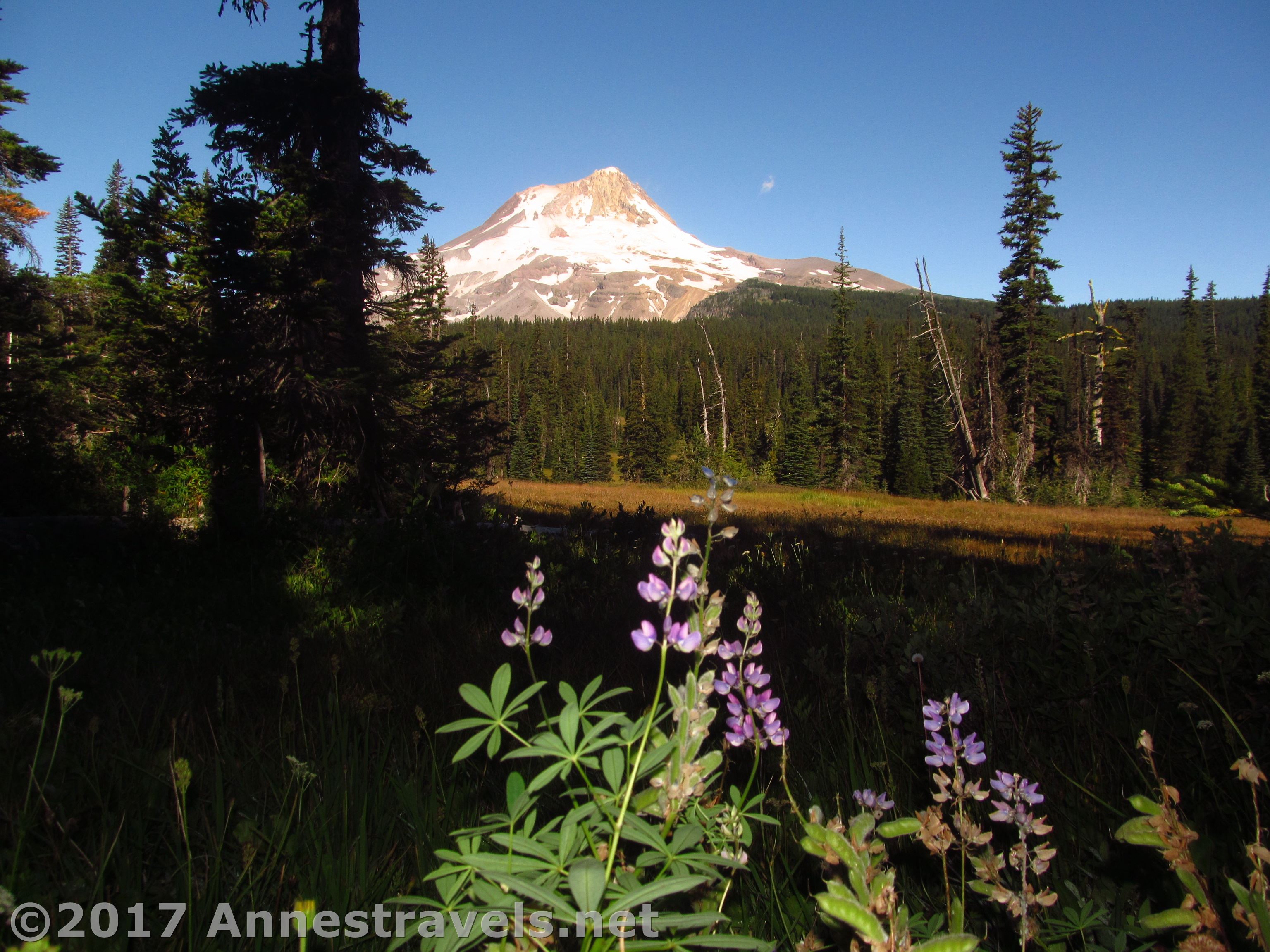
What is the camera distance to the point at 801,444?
5562 cm

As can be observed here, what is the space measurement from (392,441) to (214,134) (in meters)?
5.01

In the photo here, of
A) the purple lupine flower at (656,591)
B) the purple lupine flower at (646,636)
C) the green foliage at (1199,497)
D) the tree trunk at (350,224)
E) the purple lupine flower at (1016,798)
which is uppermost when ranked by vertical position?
the tree trunk at (350,224)

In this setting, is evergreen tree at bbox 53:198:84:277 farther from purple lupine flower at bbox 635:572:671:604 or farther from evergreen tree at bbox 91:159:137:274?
purple lupine flower at bbox 635:572:671:604

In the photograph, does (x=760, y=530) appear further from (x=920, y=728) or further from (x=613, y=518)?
(x=920, y=728)

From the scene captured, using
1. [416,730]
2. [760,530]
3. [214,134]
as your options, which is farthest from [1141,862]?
[214,134]

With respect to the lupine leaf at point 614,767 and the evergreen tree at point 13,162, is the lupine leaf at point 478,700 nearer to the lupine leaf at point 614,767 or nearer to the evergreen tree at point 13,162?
the lupine leaf at point 614,767

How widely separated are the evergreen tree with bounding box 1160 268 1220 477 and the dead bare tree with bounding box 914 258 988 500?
3991 centimetres

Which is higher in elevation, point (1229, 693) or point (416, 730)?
point (1229, 693)

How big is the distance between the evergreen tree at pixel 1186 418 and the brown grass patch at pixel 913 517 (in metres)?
47.0


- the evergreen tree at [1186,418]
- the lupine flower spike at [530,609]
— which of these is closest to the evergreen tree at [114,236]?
the lupine flower spike at [530,609]

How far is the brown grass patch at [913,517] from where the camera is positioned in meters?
8.63

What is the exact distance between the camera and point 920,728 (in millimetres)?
2242

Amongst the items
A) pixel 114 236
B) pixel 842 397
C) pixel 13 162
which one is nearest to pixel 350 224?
pixel 114 236

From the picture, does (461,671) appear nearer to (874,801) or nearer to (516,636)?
(516,636)
